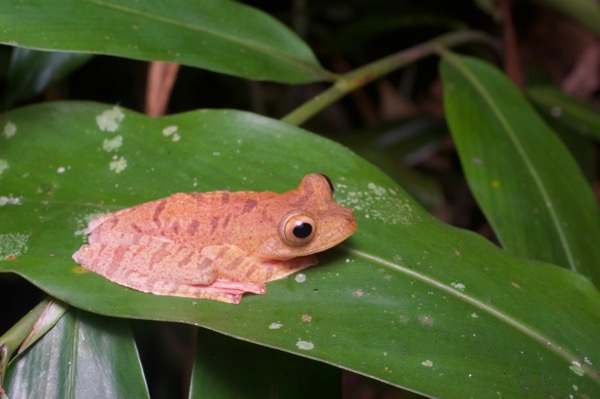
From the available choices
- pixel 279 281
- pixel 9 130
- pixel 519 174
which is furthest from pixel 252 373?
pixel 519 174

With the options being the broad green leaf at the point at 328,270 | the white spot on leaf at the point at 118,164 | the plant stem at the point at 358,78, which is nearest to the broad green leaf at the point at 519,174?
the plant stem at the point at 358,78

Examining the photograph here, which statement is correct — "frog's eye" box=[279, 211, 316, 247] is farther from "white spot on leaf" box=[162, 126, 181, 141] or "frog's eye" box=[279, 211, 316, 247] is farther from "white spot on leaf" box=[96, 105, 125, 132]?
"white spot on leaf" box=[96, 105, 125, 132]

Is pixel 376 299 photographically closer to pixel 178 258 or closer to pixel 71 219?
pixel 178 258

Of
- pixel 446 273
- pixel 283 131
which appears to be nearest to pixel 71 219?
pixel 283 131

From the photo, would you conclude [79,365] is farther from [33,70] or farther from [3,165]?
[33,70]

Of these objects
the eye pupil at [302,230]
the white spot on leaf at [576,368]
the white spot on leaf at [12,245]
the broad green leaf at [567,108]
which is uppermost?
the broad green leaf at [567,108]

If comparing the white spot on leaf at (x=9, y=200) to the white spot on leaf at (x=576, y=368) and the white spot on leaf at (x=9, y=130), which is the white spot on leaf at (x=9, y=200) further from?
the white spot on leaf at (x=576, y=368)

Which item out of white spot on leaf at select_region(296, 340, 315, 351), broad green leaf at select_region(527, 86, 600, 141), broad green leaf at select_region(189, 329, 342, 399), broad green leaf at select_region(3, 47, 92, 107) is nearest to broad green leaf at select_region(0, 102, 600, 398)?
white spot on leaf at select_region(296, 340, 315, 351)
